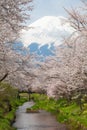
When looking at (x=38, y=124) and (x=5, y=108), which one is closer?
(x=38, y=124)

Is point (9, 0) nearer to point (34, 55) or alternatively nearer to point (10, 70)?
point (10, 70)

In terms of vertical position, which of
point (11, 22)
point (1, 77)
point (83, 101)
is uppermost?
point (11, 22)

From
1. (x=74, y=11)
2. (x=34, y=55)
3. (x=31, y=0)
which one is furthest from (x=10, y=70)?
(x=31, y=0)

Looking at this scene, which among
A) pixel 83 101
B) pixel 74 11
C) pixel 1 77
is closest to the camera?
pixel 74 11

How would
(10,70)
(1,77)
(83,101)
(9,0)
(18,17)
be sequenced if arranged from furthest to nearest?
1. (83,101)
2. (1,77)
3. (10,70)
4. (18,17)
5. (9,0)

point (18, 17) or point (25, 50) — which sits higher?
point (18, 17)

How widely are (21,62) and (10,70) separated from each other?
1543 millimetres

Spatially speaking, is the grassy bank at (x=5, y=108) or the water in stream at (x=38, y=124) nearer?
the grassy bank at (x=5, y=108)

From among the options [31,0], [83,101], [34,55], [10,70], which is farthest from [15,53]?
[83,101]

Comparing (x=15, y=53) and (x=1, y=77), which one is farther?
(x=1, y=77)

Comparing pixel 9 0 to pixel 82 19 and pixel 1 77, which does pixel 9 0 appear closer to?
pixel 82 19

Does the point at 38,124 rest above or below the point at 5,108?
above

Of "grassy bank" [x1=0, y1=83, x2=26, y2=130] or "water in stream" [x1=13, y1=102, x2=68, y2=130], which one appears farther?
"water in stream" [x1=13, y1=102, x2=68, y2=130]

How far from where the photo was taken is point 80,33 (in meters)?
22.5
